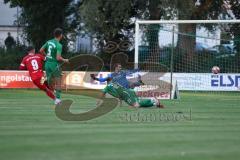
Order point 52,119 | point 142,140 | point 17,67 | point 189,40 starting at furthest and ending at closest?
1. point 17,67
2. point 189,40
3. point 52,119
4. point 142,140

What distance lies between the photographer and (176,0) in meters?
34.0

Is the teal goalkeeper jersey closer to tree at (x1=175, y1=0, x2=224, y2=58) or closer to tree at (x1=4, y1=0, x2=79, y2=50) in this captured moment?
tree at (x1=175, y1=0, x2=224, y2=58)

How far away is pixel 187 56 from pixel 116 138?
22125mm

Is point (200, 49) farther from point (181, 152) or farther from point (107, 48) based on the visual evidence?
point (181, 152)

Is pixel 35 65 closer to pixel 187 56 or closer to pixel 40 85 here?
pixel 40 85

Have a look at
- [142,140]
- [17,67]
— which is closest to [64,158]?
[142,140]

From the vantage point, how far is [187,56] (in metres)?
32.1

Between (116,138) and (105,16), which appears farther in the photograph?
(105,16)

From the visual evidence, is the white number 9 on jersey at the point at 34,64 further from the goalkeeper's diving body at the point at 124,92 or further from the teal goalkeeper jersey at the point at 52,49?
the goalkeeper's diving body at the point at 124,92

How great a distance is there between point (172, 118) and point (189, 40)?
19170mm

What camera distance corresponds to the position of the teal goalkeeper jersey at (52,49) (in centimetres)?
1780

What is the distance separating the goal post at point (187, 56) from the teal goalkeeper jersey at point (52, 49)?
8.47m

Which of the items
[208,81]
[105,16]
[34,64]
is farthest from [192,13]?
[34,64]

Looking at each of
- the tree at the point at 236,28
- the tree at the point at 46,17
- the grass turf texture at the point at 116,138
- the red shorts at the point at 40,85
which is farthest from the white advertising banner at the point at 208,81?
the grass turf texture at the point at 116,138
